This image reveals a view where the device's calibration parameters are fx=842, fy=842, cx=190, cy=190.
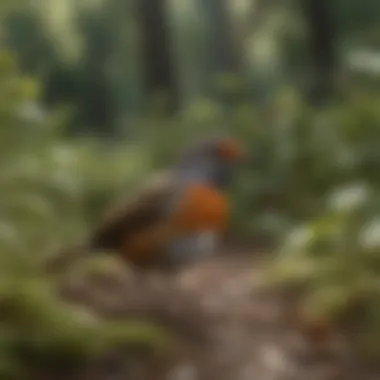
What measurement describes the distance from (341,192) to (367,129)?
97 mm

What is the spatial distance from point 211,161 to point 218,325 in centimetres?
19

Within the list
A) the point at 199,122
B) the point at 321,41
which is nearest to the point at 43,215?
the point at 199,122

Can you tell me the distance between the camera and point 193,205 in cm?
99

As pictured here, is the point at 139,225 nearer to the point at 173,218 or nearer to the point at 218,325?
the point at 173,218

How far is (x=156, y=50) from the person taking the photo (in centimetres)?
107

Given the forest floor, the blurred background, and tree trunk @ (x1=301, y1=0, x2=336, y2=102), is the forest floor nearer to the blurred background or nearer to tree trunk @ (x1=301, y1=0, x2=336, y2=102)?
the blurred background

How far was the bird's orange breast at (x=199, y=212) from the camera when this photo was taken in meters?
0.99

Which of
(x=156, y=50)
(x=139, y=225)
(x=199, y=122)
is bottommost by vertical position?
(x=139, y=225)

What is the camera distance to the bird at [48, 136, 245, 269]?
97cm

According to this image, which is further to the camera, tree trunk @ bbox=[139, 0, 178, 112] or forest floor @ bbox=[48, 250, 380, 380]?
tree trunk @ bbox=[139, 0, 178, 112]

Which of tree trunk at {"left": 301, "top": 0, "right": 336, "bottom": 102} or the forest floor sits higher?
tree trunk at {"left": 301, "top": 0, "right": 336, "bottom": 102}

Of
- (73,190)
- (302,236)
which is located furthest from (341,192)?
(73,190)

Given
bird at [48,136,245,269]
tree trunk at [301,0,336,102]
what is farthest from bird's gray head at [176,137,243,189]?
tree trunk at [301,0,336,102]

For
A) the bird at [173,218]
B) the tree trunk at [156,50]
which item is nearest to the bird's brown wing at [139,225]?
the bird at [173,218]
